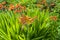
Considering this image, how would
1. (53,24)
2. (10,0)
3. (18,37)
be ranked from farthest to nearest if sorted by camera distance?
1. (10,0)
2. (53,24)
3. (18,37)

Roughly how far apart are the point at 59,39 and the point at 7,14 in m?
1.09

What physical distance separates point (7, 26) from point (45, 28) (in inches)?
26.5

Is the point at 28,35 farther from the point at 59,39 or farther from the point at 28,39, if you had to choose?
the point at 59,39

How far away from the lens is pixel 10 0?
4781mm

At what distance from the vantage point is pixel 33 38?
338 centimetres

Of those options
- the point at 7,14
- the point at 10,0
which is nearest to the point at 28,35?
the point at 7,14

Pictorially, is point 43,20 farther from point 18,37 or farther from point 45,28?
point 18,37

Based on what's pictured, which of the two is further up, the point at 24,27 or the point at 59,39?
the point at 24,27

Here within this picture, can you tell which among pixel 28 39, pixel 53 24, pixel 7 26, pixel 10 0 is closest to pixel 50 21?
pixel 53 24

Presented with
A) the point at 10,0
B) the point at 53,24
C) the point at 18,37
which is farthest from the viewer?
the point at 10,0

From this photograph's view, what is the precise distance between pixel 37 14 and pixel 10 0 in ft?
4.37

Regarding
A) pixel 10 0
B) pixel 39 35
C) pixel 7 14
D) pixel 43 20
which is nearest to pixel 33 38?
pixel 39 35

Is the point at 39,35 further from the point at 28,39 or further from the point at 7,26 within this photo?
the point at 7,26

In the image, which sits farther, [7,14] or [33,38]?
[7,14]
